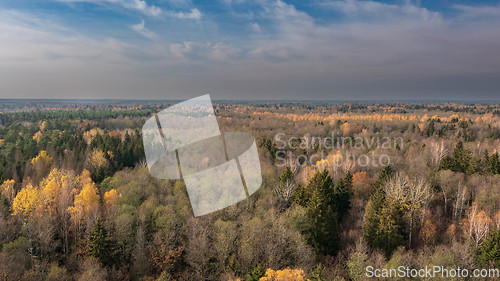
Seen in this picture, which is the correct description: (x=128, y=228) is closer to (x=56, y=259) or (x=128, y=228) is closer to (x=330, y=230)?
(x=56, y=259)

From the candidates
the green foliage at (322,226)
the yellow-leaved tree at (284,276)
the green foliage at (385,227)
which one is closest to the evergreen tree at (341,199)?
the green foliage at (385,227)

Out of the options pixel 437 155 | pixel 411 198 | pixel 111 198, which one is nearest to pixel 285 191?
pixel 411 198

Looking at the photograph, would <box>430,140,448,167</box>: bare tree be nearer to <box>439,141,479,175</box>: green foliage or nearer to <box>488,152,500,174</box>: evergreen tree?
<box>439,141,479,175</box>: green foliage

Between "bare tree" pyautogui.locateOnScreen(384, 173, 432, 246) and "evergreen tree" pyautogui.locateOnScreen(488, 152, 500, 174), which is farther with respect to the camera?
"evergreen tree" pyautogui.locateOnScreen(488, 152, 500, 174)

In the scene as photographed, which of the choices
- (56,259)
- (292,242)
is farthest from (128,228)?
(292,242)

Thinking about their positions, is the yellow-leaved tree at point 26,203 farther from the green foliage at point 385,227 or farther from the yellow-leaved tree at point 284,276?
the green foliage at point 385,227

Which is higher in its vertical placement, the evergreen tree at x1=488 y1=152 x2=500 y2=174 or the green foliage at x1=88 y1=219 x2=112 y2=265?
the evergreen tree at x1=488 y1=152 x2=500 y2=174

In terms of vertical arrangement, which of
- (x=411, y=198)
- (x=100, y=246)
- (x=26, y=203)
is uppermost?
(x=411, y=198)

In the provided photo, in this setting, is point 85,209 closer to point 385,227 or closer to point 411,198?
point 385,227

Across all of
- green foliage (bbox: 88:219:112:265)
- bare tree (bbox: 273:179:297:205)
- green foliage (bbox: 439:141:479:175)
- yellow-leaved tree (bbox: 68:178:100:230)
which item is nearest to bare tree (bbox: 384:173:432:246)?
bare tree (bbox: 273:179:297:205)

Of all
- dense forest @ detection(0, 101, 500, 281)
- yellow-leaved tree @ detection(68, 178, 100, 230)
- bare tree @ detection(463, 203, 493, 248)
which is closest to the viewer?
dense forest @ detection(0, 101, 500, 281)

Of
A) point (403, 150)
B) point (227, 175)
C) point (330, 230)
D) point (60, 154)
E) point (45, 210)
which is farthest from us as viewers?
point (403, 150)
